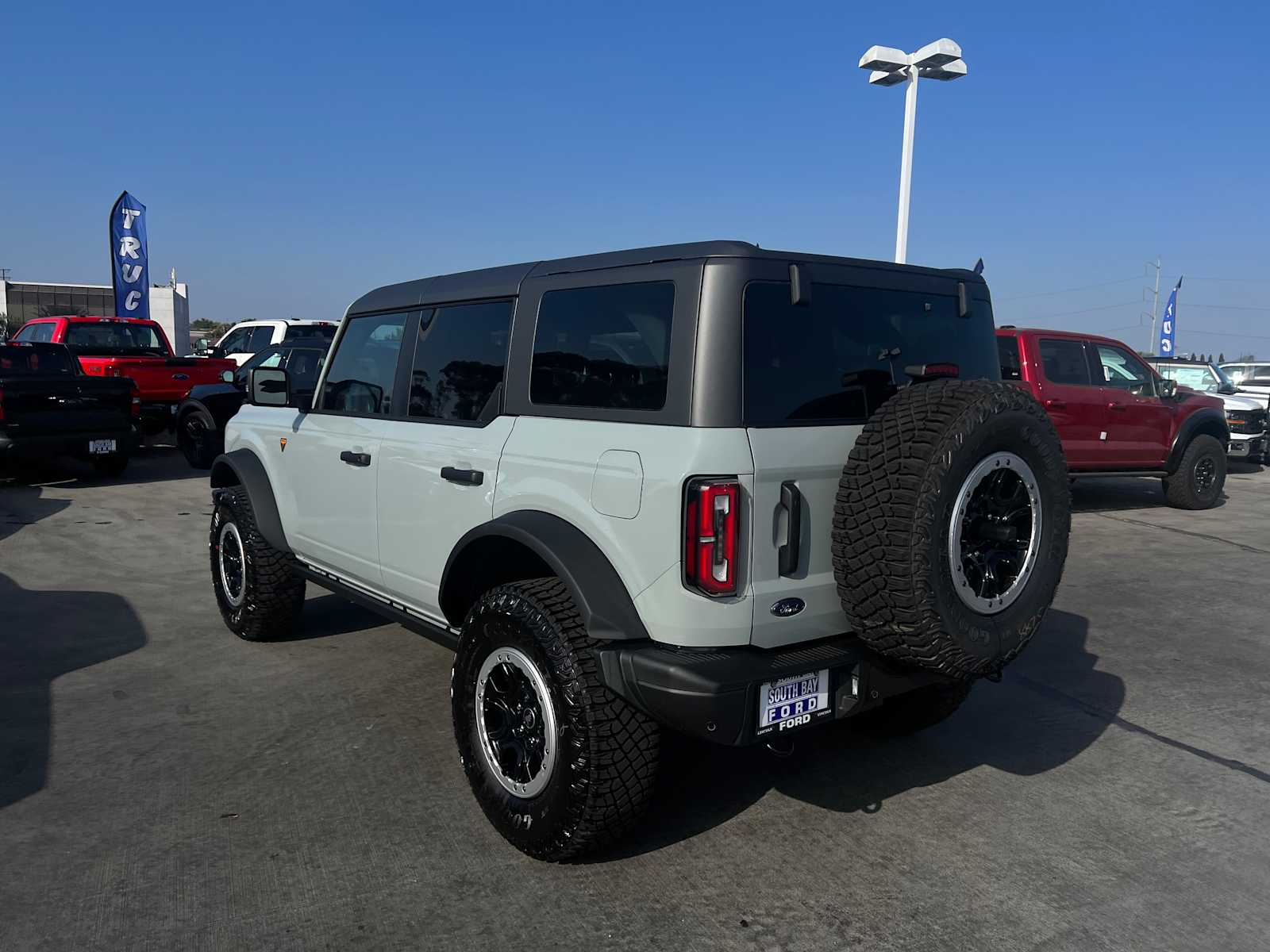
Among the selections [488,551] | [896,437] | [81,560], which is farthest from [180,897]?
[81,560]

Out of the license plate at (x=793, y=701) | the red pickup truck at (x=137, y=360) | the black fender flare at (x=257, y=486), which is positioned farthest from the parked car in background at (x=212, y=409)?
the license plate at (x=793, y=701)

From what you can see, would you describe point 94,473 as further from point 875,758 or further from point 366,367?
point 875,758

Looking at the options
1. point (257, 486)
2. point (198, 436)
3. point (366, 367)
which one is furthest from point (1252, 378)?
point (257, 486)

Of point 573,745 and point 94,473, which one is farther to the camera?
point 94,473

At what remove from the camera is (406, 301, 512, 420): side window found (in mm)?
3752

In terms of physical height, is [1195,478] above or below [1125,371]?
below

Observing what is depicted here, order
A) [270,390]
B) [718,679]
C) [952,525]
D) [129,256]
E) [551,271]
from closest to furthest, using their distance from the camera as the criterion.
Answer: [718,679] → [952,525] → [551,271] → [270,390] → [129,256]

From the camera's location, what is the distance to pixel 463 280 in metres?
4.05

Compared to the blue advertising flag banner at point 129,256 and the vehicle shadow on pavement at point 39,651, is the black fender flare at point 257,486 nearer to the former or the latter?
the vehicle shadow on pavement at point 39,651

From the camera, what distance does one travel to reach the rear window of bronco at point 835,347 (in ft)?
9.82

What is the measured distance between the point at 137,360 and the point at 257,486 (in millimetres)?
9652

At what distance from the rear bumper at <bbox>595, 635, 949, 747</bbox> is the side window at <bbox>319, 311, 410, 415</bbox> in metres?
1.99

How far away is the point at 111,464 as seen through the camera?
12039mm

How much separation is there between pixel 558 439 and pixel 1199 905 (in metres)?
2.45
